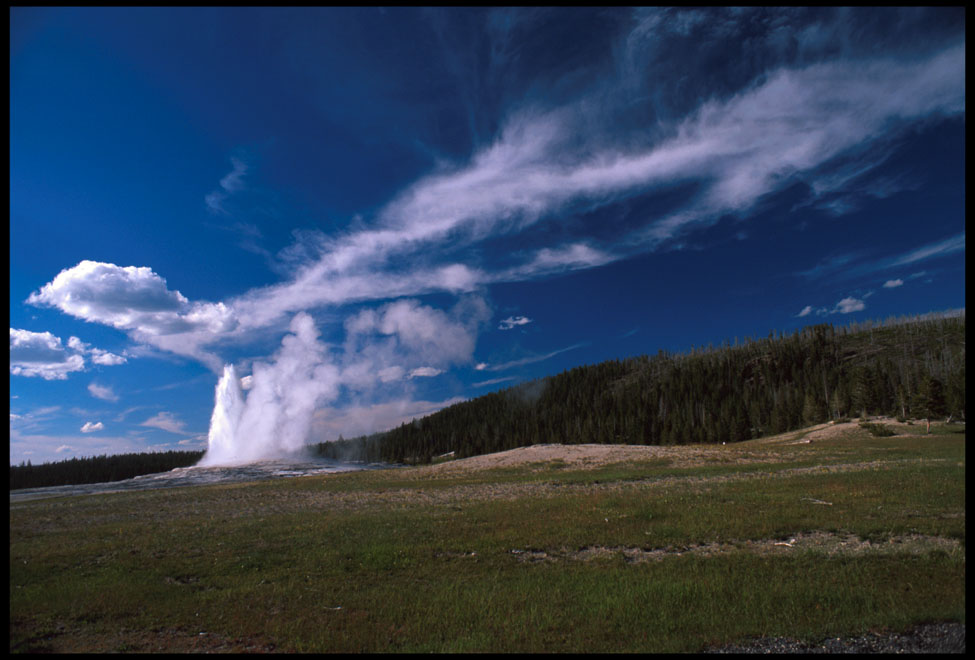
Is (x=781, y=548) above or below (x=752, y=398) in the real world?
below

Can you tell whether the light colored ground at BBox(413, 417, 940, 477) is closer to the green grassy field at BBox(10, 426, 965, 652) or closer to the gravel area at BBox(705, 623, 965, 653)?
the green grassy field at BBox(10, 426, 965, 652)

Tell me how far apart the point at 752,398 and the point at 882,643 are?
147888mm

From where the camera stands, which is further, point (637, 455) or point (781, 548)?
point (637, 455)

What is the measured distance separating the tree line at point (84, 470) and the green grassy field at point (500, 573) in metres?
5.95

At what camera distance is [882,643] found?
335 inches

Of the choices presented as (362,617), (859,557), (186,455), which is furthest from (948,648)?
(186,455)

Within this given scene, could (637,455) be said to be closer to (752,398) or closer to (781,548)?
(781,548)

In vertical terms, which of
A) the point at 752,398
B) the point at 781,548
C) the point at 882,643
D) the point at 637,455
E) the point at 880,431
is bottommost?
the point at 637,455

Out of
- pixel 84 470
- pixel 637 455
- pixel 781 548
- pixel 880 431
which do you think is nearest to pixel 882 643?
pixel 781 548

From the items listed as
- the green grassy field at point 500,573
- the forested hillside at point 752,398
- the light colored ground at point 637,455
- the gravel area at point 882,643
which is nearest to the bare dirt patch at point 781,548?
the green grassy field at point 500,573

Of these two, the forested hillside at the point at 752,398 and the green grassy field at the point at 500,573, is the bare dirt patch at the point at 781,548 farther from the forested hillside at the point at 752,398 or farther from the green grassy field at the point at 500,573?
the forested hillside at the point at 752,398

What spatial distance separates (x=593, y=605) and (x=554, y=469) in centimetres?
4525

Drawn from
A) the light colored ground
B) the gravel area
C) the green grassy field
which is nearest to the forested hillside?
the light colored ground

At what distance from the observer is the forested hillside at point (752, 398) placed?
4043 inches
